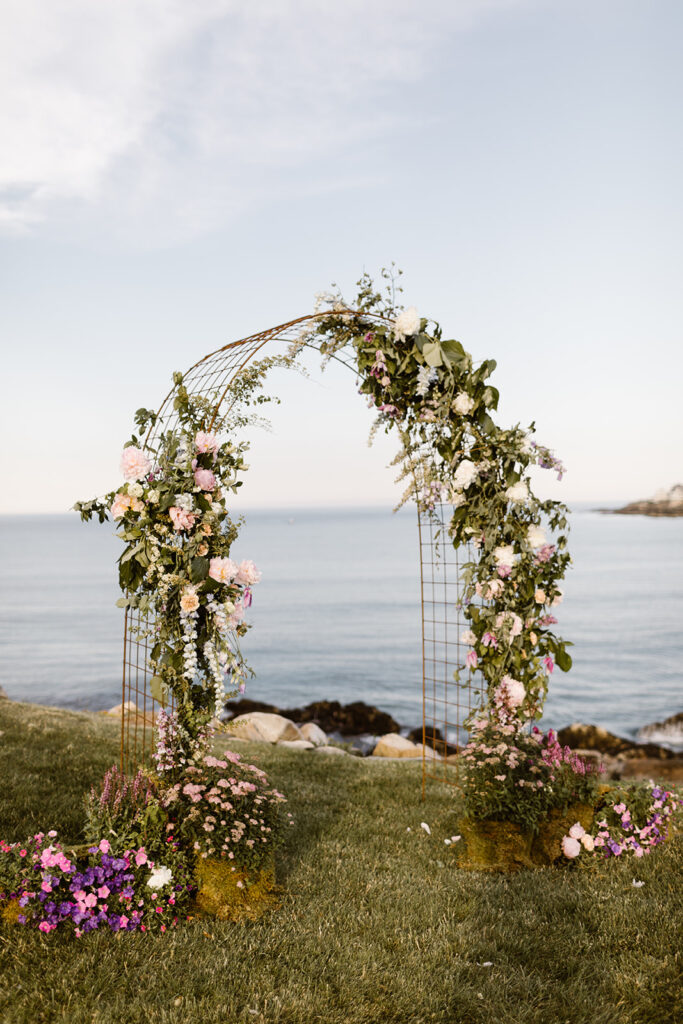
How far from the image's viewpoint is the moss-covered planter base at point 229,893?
12.4 feet

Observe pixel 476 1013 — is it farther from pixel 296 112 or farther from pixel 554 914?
pixel 296 112

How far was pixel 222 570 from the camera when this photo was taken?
4.20m

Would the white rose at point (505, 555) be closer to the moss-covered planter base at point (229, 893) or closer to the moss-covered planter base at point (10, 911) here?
the moss-covered planter base at point (229, 893)

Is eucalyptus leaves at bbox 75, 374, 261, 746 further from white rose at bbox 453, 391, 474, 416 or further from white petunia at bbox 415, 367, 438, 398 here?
white rose at bbox 453, 391, 474, 416

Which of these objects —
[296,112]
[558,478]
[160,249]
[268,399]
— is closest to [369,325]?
[268,399]

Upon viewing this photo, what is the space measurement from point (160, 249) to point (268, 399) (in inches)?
331

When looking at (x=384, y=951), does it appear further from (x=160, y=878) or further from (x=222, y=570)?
(x=222, y=570)

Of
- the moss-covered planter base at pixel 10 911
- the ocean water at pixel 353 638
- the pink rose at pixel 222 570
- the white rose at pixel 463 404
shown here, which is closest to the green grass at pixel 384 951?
the moss-covered planter base at pixel 10 911

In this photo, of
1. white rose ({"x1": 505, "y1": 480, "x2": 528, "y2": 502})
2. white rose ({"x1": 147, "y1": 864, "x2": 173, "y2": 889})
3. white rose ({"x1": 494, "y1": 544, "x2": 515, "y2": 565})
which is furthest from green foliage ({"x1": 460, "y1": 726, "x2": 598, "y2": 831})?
white rose ({"x1": 147, "y1": 864, "x2": 173, "y2": 889})

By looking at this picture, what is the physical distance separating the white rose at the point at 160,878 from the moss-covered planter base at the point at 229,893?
224 millimetres

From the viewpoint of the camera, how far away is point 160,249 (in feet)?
37.9

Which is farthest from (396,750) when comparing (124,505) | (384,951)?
(124,505)

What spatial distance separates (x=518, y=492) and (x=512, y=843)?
268cm

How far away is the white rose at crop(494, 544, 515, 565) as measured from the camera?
4734mm
